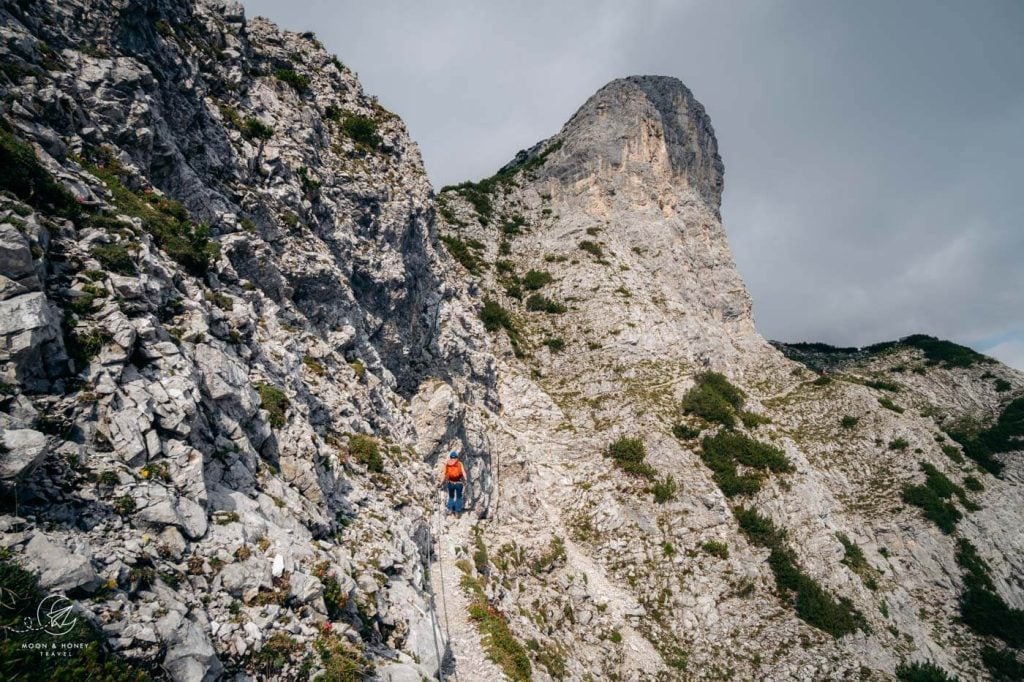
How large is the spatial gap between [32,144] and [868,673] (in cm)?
4372

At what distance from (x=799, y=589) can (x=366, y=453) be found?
28466 mm

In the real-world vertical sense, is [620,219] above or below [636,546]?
above

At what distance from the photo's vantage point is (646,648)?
83.5 ft

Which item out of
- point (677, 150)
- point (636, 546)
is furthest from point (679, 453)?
point (677, 150)

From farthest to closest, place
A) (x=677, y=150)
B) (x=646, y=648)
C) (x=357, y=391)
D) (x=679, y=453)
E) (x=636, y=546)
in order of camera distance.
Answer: (x=677, y=150) → (x=679, y=453) → (x=636, y=546) → (x=646, y=648) → (x=357, y=391)

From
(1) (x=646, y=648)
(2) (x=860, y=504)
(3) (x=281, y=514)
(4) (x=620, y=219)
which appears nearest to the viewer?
(3) (x=281, y=514)

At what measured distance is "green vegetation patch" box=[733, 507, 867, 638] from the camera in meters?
27.4

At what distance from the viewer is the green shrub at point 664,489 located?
3216 cm

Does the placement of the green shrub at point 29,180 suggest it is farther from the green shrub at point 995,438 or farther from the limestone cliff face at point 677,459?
the green shrub at point 995,438

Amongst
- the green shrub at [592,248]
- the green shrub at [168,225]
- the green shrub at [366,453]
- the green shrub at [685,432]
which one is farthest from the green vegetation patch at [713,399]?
the green shrub at [168,225]

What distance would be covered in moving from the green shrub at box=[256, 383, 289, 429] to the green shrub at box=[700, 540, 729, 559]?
27.8 m

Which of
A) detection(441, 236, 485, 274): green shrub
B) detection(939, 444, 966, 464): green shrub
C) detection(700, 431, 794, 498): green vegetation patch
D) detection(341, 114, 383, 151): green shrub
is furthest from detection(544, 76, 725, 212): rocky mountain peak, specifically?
detection(939, 444, 966, 464): green shrub

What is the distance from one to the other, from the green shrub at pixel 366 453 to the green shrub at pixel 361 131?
2255 cm

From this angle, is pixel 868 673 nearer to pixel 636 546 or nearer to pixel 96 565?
pixel 636 546
